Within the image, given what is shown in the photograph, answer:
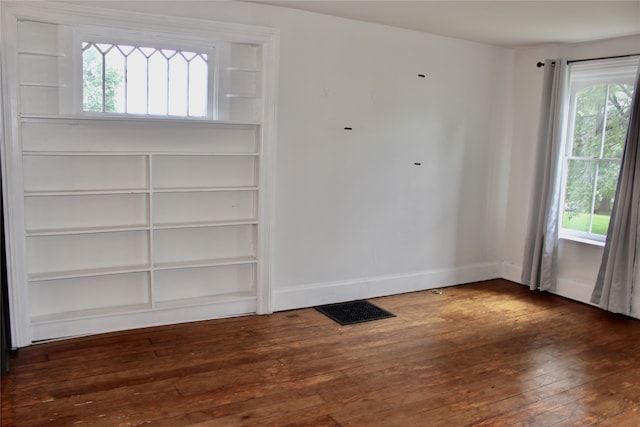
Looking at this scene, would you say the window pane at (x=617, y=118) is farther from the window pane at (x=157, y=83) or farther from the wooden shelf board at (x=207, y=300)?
the window pane at (x=157, y=83)

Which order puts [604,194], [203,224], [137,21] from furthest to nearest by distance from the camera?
[604,194] < [203,224] < [137,21]

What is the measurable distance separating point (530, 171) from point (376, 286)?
2.01 m

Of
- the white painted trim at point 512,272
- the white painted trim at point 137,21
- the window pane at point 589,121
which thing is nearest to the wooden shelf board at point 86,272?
the white painted trim at point 137,21

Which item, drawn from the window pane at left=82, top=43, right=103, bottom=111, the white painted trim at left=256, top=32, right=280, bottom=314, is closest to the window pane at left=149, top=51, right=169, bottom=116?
the window pane at left=82, top=43, right=103, bottom=111

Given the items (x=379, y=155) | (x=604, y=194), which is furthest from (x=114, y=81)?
(x=604, y=194)

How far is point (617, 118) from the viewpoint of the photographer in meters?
4.74

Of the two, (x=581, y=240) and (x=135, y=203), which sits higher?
(x=135, y=203)

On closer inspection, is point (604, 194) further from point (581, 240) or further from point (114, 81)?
point (114, 81)

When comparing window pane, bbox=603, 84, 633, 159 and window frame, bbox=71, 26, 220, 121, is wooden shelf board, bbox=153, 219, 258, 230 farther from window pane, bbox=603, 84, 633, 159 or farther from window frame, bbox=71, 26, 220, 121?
window pane, bbox=603, 84, 633, 159

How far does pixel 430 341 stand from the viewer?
394 centimetres

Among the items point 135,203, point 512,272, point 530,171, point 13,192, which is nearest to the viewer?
point 13,192

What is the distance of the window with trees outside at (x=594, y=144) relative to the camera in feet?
15.5

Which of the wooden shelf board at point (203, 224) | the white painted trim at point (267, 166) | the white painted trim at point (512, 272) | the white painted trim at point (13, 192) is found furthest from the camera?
the white painted trim at point (512, 272)

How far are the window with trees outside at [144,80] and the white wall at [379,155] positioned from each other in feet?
1.10
